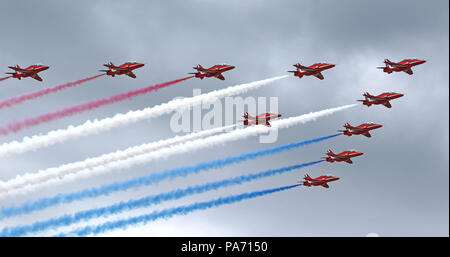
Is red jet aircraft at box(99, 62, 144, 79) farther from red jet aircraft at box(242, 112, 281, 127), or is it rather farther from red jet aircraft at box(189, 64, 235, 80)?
red jet aircraft at box(242, 112, 281, 127)

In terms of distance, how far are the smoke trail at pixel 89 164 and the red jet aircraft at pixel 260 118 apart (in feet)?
8.81

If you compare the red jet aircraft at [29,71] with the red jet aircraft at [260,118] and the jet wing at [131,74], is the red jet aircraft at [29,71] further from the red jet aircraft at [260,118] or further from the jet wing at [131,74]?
the red jet aircraft at [260,118]

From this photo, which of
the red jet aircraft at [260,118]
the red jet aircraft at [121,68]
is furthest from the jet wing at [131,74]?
the red jet aircraft at [260,118]

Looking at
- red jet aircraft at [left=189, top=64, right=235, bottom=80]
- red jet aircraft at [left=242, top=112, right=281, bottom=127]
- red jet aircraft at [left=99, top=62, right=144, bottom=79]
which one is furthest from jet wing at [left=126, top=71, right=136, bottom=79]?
red jet aircraft at [left=242, top=112, right=281, bottom=127]

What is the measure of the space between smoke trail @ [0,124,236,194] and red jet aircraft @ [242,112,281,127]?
106 inches

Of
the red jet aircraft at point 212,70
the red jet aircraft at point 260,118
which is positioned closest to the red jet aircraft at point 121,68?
the red jet aircraft at point 212,70

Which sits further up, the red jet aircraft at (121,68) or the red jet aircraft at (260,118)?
the red jet aircraft at (121,68)

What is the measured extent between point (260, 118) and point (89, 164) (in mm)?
32782

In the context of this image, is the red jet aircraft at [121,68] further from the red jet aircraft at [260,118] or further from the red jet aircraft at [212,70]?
the red jet aircraft at [260,118]

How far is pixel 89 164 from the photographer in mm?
189250

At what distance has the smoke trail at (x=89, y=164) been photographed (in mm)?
185137

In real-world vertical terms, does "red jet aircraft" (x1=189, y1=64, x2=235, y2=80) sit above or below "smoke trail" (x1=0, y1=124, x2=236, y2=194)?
above

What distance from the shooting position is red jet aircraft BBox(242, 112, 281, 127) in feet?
650
